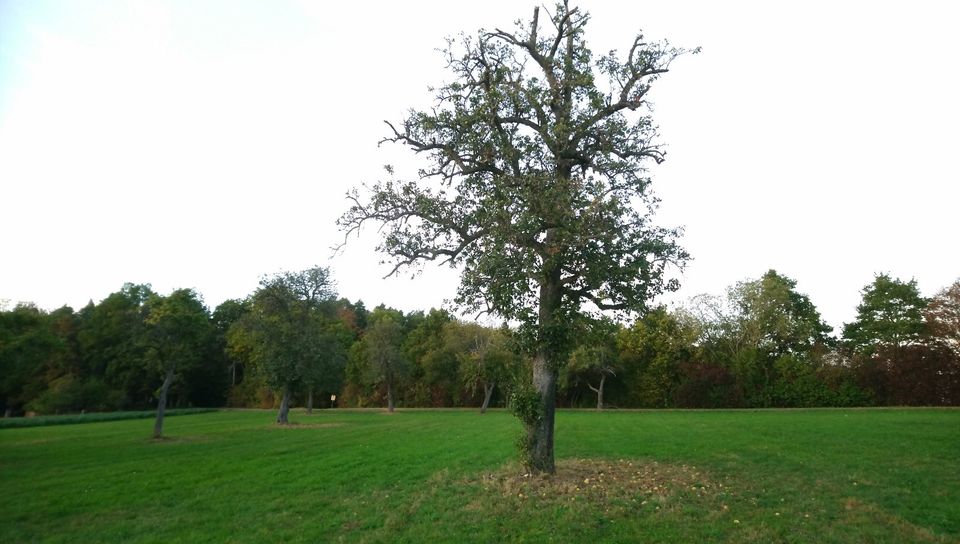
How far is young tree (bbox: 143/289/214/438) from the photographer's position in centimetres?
2434

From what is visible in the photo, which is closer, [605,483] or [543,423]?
[605,483]

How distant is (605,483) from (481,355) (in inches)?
1591

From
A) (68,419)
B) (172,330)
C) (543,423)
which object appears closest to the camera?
(543,423)

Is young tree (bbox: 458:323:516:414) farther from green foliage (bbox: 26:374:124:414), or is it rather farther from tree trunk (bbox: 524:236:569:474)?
green foliage (bbox: 26:374:124:414)

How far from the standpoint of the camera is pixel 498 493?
1138 centimetres

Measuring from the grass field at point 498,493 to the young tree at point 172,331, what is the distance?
4632 mm

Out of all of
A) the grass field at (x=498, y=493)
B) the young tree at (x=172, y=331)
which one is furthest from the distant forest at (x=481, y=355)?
the grass field at (x=498, y=493)

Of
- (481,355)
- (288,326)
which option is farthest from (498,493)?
(481,355)

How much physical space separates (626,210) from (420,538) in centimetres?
834

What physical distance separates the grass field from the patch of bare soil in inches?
2.4

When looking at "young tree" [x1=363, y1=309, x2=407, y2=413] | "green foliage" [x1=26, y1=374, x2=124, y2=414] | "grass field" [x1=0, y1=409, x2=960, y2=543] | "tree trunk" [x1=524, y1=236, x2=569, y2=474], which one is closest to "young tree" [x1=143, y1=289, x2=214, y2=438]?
"grass field" [x1=0, y1=409, x2=960, y2=543]

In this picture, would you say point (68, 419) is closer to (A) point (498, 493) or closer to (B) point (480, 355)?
(B) point (480, 355)

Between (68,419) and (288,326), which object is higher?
(288,326)

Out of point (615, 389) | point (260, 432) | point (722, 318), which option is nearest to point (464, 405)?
point (615, 389)
